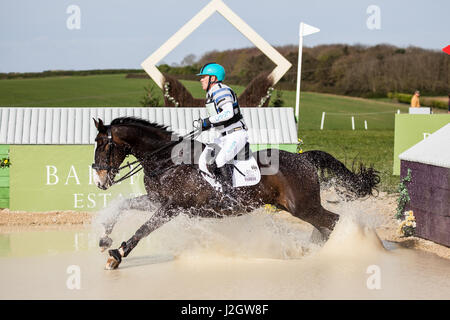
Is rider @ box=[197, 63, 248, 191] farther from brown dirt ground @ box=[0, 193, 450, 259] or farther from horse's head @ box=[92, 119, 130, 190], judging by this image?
brown dirt ground @ box=[0, 193, 450, 259]

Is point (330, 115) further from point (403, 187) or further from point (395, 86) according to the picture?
point (403, 187)

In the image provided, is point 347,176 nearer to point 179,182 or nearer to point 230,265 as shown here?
point 230,265

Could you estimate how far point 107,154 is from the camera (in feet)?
23.6

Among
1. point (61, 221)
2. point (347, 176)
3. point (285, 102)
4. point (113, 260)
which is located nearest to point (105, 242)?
point (113, 260)

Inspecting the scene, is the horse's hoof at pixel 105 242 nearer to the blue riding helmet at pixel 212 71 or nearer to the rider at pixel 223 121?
the rider at pixel 223 121

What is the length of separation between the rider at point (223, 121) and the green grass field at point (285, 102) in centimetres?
1738

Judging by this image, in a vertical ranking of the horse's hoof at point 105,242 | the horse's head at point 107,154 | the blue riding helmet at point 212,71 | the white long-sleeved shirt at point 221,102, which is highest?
the blue riding helmet at point 212,71

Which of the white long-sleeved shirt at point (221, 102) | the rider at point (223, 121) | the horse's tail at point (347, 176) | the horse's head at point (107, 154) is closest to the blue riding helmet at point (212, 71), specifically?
the rider at point (223, 121)

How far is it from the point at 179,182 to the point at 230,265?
1041 millimetres

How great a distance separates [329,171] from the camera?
8359 millimetres

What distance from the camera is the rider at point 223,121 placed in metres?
7.29

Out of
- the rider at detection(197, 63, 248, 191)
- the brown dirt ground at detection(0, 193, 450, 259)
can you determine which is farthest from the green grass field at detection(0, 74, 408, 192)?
the rider at detection(197, 63, 248, 191)
